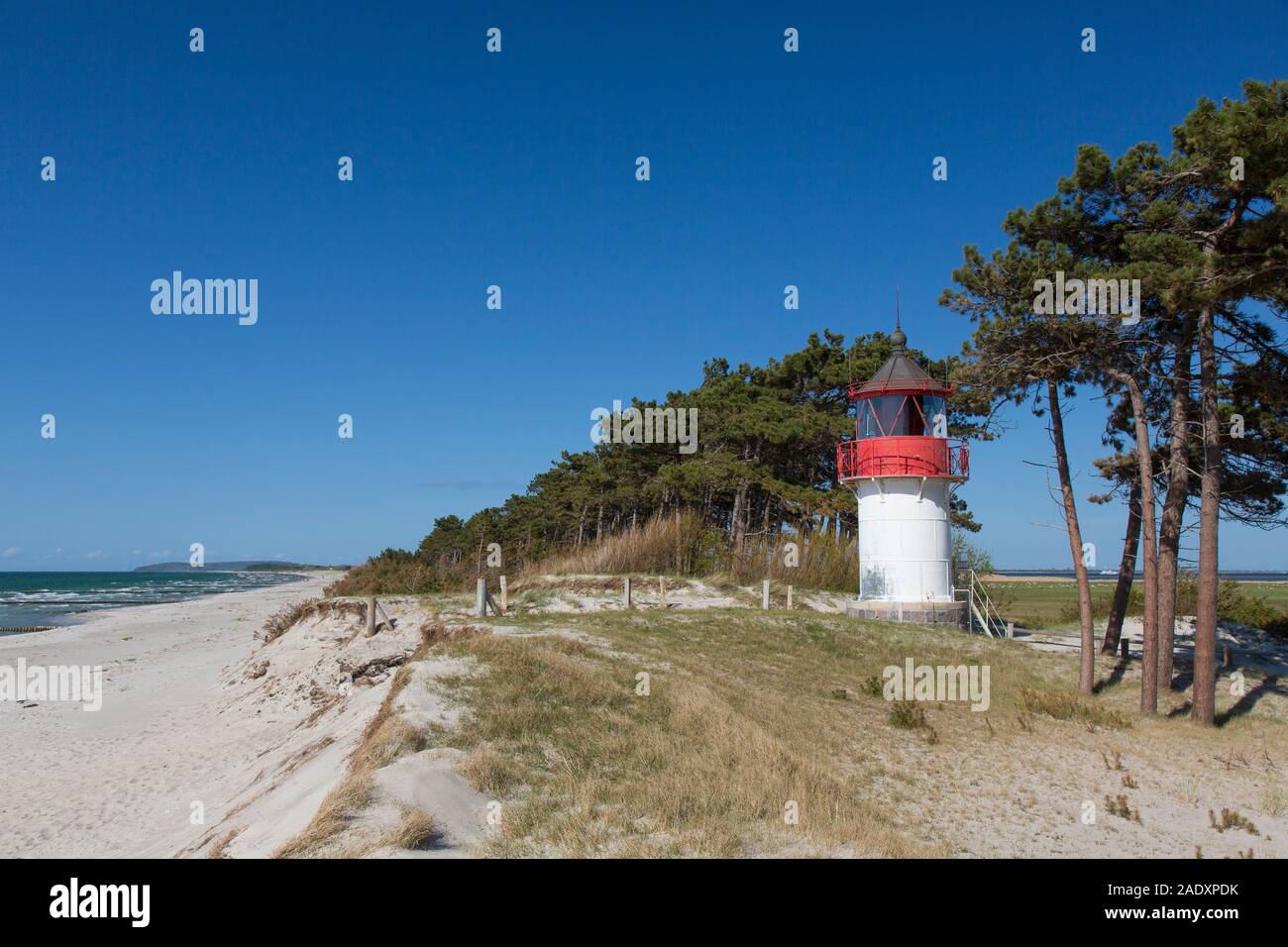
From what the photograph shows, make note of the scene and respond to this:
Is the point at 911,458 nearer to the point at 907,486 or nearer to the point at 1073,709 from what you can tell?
the point at 907,486

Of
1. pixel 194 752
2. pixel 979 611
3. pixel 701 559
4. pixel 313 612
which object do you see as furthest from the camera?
pixel 701 559

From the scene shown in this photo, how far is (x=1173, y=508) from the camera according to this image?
1616 cm

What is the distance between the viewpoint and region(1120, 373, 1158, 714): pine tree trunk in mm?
15539

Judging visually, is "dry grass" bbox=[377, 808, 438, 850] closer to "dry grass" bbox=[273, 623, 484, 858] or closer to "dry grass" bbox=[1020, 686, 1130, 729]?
"dry grass" bbox=[273, 623, 484, 858]

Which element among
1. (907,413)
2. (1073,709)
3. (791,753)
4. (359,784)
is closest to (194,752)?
(359,784)

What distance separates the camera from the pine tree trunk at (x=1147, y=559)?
51.0 feet

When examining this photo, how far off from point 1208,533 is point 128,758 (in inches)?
784

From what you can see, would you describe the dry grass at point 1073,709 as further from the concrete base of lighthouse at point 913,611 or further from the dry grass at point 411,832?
the dry grass at point 411,832

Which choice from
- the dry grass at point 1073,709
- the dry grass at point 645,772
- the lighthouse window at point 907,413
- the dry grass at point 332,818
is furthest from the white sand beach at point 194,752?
the lighthouse window at point 907,413

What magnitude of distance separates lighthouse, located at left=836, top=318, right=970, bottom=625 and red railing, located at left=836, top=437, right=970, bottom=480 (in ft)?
0.09

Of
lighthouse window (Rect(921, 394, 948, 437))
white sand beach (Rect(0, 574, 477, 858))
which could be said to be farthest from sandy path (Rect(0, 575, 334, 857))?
lighthouse window (Rect(921, 394, 948, 437))

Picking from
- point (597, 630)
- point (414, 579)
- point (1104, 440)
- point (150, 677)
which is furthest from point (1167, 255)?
point (150, 677)

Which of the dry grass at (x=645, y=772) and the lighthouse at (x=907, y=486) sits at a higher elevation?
the lighthouse at (x=907, y=486)

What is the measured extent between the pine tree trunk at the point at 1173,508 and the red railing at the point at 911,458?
22.8 feet
